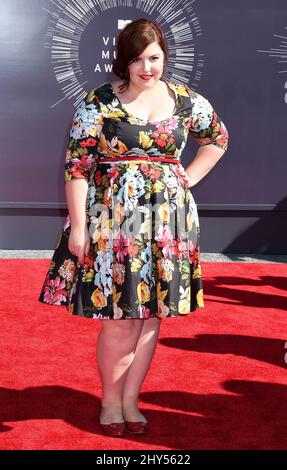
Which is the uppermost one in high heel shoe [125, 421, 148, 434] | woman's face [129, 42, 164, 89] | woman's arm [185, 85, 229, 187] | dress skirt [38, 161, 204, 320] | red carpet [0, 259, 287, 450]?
woman's face [129, 42, 164, 89]

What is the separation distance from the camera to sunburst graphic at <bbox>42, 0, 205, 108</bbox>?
281 inches

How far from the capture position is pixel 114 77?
714 cm

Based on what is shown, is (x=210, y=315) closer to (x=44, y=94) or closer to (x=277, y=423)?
(x=277, y=423)

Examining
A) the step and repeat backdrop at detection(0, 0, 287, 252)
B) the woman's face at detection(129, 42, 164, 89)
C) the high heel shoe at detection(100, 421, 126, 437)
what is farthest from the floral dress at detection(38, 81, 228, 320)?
the step and repeat backdrop at detection(0, 0, 287, 252)

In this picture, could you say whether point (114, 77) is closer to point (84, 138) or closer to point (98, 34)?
point (98, 34)

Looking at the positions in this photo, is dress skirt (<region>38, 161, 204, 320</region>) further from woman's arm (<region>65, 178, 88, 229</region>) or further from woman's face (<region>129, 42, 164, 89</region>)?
woman's face (<region>129, 42, 164, 89</region>)

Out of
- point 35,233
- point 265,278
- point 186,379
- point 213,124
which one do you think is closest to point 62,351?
point 186,379

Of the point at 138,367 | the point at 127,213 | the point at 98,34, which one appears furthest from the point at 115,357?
the point at 98,34

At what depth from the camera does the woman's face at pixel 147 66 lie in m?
2.85

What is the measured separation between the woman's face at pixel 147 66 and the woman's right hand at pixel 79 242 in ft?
1.92

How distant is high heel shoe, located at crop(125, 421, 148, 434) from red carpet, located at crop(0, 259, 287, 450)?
47mm

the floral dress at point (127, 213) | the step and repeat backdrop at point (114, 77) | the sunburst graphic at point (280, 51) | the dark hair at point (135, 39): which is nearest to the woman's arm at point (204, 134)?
the floral dress at point (127, 213)

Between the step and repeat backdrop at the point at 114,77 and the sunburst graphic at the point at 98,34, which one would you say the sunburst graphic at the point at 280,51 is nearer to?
the step and repeat backdrop at the point at 114,77

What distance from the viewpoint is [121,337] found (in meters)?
3.02
